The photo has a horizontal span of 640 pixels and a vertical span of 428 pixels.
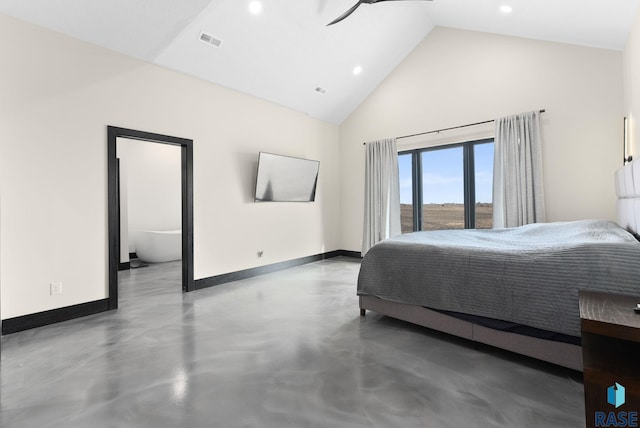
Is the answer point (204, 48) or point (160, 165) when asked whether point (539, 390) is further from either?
point (160, 165)

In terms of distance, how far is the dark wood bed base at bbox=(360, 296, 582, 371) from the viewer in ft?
6.39

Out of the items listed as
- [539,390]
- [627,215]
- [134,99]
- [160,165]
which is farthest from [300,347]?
[160,165]

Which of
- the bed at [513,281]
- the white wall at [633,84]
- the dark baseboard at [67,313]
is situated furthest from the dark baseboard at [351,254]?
the white wall at [633,84]

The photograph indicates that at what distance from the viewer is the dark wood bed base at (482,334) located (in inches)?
76.7

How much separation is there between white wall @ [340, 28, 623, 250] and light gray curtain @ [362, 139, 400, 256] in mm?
328

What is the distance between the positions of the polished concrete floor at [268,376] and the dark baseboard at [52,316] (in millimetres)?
119

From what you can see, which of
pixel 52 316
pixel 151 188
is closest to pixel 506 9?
pixel 52 316

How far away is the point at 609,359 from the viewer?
4.53 ft

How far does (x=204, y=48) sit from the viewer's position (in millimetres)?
3797

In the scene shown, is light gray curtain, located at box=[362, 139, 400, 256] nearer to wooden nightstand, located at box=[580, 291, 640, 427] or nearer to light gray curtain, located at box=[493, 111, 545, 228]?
light gray curtain, located at box=[493, 111, 545, 228]

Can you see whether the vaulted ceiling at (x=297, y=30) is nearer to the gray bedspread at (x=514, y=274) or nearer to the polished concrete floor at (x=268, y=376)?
the gray bedspread at (x=514, y=274)

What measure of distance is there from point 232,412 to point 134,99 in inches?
138

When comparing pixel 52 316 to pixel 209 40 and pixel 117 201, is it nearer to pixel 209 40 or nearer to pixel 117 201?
pixel 117 201

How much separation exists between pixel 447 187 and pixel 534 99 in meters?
1.72
